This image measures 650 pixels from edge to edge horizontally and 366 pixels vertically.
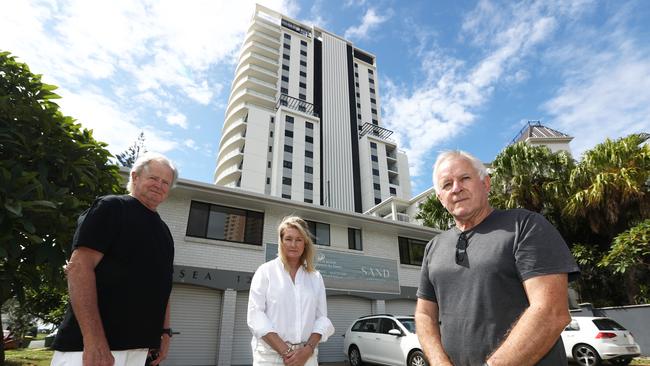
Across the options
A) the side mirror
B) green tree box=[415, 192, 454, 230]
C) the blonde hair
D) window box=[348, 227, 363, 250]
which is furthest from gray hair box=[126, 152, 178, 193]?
green tree box=[415, 192, 454, 230]

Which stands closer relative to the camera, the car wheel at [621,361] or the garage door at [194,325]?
the car wheel at [621,361]

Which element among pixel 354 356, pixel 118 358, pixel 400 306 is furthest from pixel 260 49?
pixel 118 358

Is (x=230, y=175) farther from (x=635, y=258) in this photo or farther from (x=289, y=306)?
(x=289, y=306)

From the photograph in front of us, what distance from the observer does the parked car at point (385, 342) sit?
344 inches

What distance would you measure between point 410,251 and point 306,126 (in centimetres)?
3394

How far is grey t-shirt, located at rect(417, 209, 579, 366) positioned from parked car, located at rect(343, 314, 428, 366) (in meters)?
7.63

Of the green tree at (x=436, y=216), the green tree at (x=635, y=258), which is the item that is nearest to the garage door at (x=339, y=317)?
the green tree at (x=436, y=216)

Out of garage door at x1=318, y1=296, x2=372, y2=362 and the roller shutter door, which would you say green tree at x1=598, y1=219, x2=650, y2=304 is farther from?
the roller shutter door

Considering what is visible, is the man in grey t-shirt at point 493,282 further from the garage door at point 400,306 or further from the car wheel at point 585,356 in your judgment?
the garage door at point 400,306

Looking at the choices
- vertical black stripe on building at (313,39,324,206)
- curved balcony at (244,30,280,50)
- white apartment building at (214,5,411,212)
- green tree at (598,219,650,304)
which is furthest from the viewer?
curved balcony at (244,30,280,50)

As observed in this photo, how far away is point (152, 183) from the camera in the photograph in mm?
2264

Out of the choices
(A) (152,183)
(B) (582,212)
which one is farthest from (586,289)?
(A) (152,183)

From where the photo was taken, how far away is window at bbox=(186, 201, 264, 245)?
12.0 m

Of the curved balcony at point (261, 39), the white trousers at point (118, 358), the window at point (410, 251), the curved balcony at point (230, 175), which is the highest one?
the curved balcony at point (261, 39)
